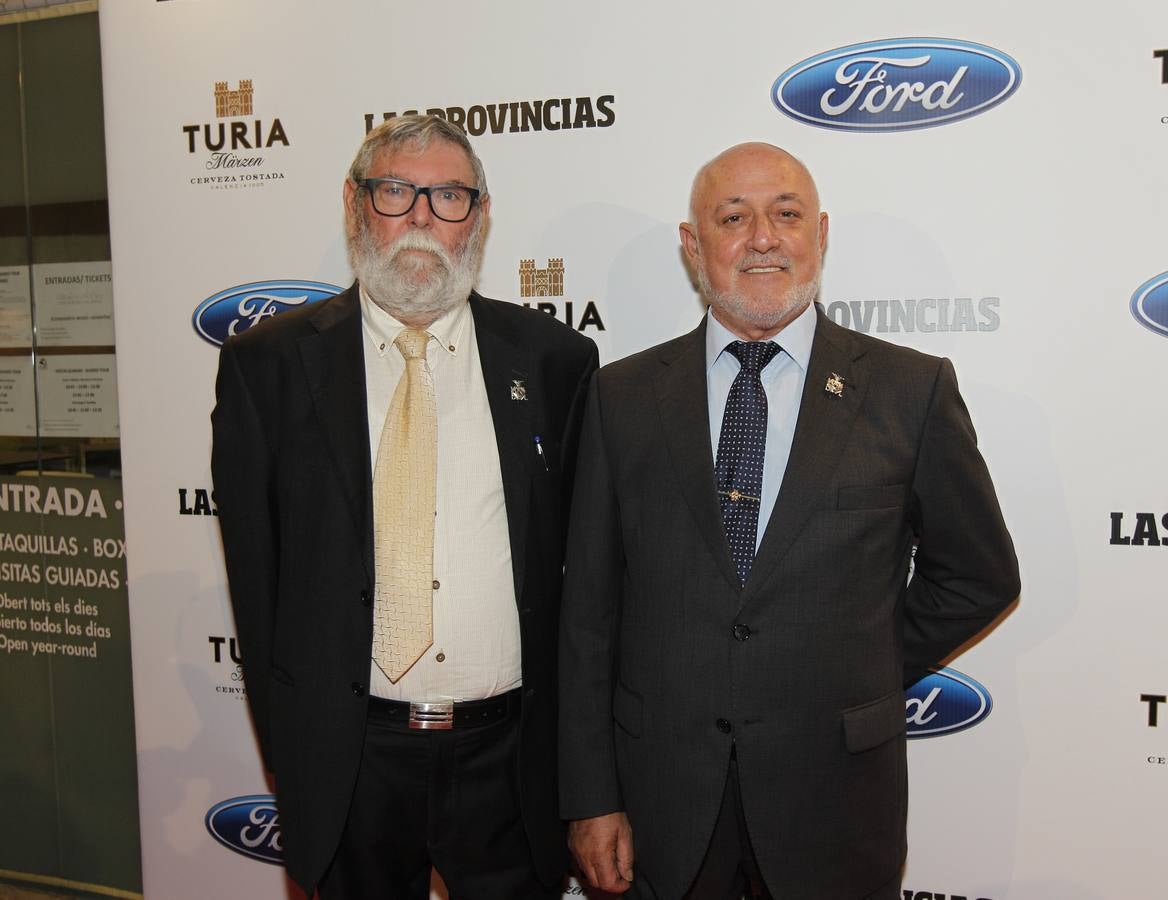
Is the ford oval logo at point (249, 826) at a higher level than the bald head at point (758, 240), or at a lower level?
lower

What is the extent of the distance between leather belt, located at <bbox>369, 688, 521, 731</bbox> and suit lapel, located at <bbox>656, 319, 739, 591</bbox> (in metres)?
0.65

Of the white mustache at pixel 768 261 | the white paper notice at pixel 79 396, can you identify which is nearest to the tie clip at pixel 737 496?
the white mustache at pixel 768 261

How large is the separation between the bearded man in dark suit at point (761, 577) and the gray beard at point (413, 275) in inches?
16.7

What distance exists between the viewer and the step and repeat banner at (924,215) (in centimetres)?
238

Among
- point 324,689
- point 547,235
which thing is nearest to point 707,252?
point 547,235

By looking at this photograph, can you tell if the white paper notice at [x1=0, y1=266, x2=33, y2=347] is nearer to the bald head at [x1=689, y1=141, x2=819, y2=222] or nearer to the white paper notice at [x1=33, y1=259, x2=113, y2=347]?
the white paper notice at [x1=33, y1=259, x2=113, y2=347]

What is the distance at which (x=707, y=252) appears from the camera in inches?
81.6

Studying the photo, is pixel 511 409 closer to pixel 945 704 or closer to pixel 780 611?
pixel 780 611

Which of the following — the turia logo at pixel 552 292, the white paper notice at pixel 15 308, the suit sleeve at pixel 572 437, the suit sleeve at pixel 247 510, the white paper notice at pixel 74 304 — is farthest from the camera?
the white paper notice at pixel 15 308

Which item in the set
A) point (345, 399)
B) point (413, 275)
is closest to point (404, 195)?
point (413, 275)

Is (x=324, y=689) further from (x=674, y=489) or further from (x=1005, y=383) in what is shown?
(x=1005, y=383)

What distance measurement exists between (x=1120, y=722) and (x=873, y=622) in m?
1.11

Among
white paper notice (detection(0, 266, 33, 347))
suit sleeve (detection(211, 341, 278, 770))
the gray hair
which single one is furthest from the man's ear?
white paper notice (detection(0, 266, 33, 347))

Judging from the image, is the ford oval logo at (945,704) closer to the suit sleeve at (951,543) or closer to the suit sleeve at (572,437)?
the suit sleeve at (951,543)
